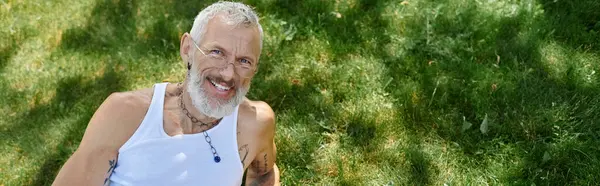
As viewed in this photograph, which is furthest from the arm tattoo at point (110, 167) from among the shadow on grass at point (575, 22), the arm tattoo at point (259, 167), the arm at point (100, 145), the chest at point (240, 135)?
the shadow on grass at point (575, 22)

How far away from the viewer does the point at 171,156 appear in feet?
10.0

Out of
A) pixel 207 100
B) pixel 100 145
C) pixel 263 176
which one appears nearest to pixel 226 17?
Result: pixel 207 100

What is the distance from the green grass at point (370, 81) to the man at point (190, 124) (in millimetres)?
891

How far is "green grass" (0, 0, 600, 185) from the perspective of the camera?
151 inches

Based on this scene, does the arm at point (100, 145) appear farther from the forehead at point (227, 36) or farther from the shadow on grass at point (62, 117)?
the shadow on grass at point (62, 117)

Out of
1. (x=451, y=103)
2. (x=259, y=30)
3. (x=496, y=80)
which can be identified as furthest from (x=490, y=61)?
(x=259, y=30)

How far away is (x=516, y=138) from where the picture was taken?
3842 millimetres

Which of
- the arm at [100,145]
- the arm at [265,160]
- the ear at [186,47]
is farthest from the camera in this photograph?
the arm at [265,160]

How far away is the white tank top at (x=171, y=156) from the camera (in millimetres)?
3006

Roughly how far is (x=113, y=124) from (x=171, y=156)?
330mm

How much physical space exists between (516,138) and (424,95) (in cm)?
67

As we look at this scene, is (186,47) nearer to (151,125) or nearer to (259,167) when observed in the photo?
(151,125)

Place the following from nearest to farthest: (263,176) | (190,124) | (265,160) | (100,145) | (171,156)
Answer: (100,145) → (171,156) → (190,124) → (265,160) → (263,176)

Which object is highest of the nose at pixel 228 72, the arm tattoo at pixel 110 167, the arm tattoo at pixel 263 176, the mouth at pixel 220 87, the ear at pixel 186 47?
the ear at pixel 186 47
